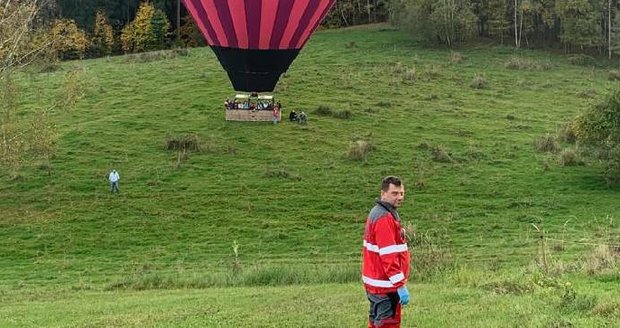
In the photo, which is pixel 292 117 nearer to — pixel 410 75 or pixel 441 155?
pixel 441 155

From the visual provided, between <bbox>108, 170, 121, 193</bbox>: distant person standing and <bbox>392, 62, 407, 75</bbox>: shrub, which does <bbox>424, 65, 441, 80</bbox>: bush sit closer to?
<bbox>392, 62, 407, 75</bbox>: shrub

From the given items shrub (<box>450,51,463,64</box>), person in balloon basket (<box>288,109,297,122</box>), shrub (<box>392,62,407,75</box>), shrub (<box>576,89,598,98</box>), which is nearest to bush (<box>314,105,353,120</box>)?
person in balloon basket (<box>288,109,297,122</box>)

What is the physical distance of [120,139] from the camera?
33.0m

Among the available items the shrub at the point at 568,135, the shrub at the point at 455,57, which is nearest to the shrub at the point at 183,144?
the shrub at the point at 568,135

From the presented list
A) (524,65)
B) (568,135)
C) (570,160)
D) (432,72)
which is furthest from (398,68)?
(570,160)

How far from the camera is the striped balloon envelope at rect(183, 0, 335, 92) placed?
930 inches

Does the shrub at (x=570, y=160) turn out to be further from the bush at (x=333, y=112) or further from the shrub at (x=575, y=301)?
the shrub at (x=575, y=301)

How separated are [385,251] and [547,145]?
27.7 m

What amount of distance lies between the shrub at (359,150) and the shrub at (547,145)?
24.2ft

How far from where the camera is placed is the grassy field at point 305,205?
10.3 m

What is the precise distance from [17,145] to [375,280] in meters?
19.6

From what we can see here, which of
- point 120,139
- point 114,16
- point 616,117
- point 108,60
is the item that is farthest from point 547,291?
point 114,16

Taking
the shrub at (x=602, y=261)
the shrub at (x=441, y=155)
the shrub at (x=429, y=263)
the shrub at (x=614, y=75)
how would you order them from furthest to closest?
the shrub at (x=614, y=75) → the shrub at (x=441, y=155) → the shrub at (x=429, y=263) → the shrub at (x=602, y=261)

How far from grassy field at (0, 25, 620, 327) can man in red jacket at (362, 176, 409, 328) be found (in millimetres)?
1364
